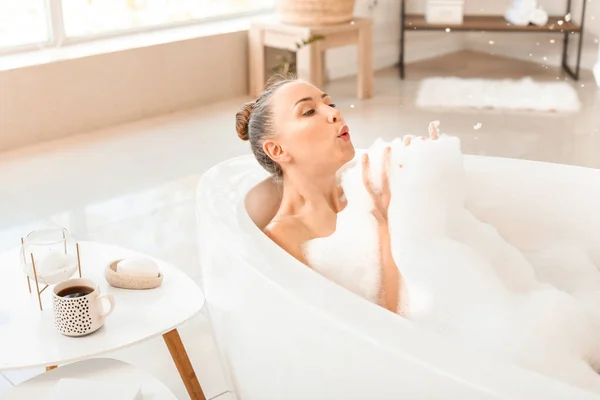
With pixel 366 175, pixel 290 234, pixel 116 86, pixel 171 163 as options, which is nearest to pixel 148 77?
pixel 116 86

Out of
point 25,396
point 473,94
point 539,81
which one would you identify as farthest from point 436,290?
point 539,81

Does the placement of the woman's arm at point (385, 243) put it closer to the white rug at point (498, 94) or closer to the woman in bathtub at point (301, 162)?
the woman in bathtub at point (301, 162)

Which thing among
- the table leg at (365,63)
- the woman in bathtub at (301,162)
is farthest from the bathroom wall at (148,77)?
the woman in bathtub at (301,162)

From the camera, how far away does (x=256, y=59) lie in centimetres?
434

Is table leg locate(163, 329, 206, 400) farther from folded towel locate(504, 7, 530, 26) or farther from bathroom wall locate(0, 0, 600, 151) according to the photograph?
folded towel locate(504, 7, 530, 26)

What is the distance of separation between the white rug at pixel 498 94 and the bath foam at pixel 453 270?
247cm

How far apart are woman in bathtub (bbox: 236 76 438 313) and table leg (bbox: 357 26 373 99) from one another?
102 inches

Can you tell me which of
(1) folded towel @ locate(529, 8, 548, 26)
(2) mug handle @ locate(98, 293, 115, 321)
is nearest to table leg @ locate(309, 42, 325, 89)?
(1) folded towel @ locate(529, 8, 548, 26)

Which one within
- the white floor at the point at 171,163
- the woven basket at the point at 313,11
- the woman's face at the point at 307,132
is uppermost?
the woman's face at the point at 307,132

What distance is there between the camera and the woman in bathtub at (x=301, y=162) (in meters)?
1.69

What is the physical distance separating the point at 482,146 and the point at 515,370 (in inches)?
103

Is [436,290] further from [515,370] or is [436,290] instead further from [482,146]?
[482,146]

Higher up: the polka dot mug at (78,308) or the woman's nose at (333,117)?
the woman's nose at (333,117)

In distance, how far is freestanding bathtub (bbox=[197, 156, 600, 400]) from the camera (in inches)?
44.8
